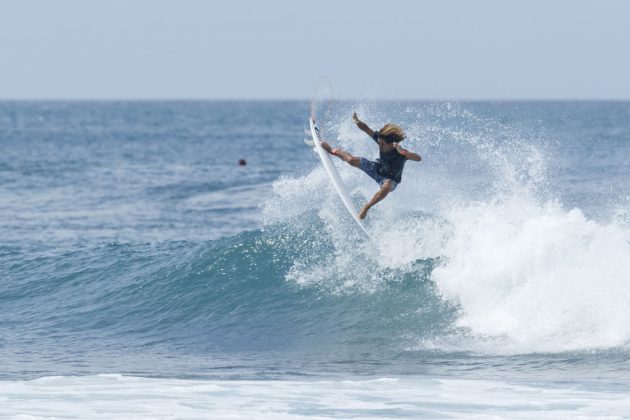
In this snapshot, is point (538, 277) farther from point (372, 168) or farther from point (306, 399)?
point (306, 399)

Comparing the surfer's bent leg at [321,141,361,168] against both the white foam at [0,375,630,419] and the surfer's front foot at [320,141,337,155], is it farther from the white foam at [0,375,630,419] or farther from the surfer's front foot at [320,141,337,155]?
the white foam at [0,375,630,419]

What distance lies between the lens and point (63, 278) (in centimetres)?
1711

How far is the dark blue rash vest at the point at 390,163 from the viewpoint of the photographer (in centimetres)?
1283

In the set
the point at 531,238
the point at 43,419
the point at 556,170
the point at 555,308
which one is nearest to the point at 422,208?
the point at 531,238

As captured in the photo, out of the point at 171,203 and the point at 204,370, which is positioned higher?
the point at 171,203

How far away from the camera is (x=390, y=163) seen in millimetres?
12891

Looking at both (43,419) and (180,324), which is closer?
(43,419)

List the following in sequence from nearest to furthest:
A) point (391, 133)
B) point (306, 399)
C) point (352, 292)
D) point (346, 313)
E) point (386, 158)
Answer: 1. point (306, 399)
2. point (391, 133)
3. point (386, 158)
4. point (346, 313)
5. point (352, 292)

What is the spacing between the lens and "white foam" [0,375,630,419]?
9273mm

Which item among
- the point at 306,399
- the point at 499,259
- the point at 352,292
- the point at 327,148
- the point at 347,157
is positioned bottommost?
the point at 306,399

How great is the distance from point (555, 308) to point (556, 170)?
782 inches

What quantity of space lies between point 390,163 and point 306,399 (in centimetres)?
414

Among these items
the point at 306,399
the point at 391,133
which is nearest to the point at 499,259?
the point at 391,133

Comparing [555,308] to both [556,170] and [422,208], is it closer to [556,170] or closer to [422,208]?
[422,208]
